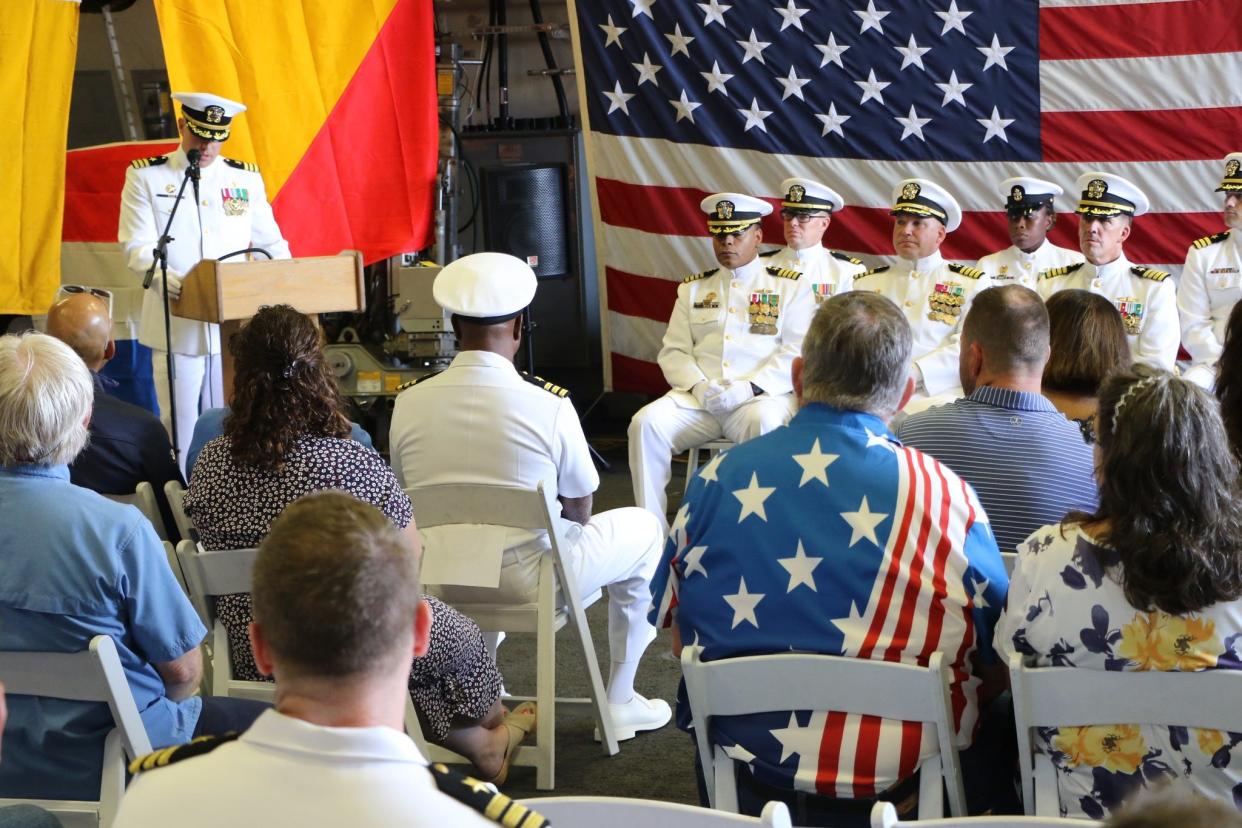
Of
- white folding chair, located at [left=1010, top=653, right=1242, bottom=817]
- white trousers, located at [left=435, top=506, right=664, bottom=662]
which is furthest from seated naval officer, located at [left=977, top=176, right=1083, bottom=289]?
white folding chair, located at [left=1010, top=653, right=1242, bottom=817]

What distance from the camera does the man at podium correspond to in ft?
17.7

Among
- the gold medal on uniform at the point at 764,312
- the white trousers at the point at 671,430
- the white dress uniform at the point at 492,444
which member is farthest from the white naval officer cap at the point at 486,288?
the gold medal on uniform at the point at 764,312

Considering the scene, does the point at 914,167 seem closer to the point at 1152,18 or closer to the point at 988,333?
the point at 1152,18

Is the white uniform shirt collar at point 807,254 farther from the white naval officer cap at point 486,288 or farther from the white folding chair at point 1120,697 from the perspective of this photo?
the white folding chair at point 1120,697

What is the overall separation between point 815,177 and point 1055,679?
493cm

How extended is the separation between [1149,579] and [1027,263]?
3898mm

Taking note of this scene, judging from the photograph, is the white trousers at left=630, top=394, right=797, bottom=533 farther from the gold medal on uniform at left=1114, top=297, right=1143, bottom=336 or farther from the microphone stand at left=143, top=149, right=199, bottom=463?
the microphone stand at left=143, top=149, right=199, bottom=463

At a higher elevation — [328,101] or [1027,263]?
[328,101]

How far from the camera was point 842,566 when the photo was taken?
2051 mm

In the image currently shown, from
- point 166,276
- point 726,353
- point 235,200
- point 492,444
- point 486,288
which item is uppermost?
point 235,200

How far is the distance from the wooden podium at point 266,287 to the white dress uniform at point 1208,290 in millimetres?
3256

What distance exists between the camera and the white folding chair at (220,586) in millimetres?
2717

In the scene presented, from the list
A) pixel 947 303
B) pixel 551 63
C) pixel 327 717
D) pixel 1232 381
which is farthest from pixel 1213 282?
pixel 327 717

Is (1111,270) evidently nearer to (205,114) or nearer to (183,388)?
(205,114)
